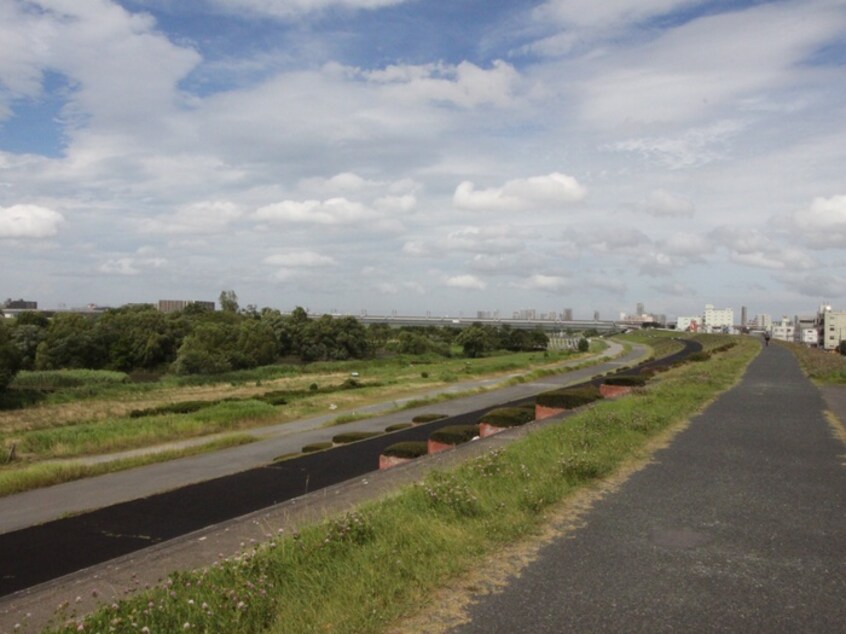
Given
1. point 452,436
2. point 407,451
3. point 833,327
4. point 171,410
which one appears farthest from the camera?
point 833,327

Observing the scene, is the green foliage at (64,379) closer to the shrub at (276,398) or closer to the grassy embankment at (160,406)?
the grassy embankment at (160,406)

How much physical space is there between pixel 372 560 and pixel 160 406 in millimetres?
40868

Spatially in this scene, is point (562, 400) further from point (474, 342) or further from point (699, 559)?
point (474, 342)

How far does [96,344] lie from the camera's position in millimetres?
79500

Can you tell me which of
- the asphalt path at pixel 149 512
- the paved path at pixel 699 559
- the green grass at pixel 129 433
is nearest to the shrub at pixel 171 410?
the green grass at pixel 129 433

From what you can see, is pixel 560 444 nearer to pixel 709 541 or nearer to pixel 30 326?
pixel 709 541

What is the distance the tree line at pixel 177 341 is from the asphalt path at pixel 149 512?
4500 centimetres

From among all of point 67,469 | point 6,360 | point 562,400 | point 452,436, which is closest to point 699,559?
point 452,436

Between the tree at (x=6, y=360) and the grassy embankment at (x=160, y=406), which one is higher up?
the tree at (x=6, y=360)

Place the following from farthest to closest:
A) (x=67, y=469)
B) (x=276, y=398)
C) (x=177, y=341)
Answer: (x=177, y=341), (x=276, y=398), (x=67, y=469)

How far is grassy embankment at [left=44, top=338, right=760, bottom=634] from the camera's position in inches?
198

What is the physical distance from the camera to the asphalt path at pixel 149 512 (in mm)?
11242

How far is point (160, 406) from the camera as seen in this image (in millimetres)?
43219

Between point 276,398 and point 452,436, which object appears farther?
point 276,398
